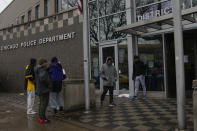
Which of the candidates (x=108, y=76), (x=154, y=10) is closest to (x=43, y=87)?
(x=108, y=76)

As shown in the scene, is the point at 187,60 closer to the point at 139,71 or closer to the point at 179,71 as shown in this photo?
the point at 139,71

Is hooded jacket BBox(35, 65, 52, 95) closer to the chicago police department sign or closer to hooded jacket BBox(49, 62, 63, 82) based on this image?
hooded jacket BBox(49, 62, 63, 82)

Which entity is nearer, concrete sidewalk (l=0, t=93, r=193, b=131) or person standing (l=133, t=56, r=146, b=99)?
concrete sidewalk (l=0, t=93, r=193, b=131)

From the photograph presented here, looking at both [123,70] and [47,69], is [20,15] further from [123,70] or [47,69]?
[47,69]

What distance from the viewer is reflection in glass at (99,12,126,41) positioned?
416 inches

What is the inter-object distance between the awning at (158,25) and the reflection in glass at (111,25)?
51.0 inches

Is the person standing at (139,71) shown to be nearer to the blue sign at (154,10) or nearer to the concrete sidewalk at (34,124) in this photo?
the blue sign at (154,10)

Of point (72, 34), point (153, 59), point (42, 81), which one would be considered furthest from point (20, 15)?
point (42, 81)

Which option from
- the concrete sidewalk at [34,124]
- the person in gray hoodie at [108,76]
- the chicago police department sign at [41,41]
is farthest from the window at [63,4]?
→ the concrete sidewalk at [34,124]

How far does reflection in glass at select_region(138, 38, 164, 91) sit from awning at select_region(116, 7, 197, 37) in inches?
16.5

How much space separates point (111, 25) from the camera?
11.0 m

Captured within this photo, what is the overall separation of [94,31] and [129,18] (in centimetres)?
234

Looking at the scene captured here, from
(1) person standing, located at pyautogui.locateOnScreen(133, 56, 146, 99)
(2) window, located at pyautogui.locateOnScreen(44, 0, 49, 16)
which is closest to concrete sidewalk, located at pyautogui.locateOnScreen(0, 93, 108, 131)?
(1) person standing, located at pyautogui.locateOnScreen(133, 56, 146, 99)

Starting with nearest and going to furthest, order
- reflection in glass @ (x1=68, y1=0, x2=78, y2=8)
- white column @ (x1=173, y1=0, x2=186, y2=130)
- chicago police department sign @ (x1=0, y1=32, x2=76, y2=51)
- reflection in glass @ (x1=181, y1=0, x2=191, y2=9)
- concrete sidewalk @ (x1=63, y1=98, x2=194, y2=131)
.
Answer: white column @ (x1=173, y1=0, x2=186, y2=130) < concrete sidewalk @ (x1=63, y1=98, x2=194, y2=131) < reflection in glass @ (x1=181, y1=0, x2=191, y2=9) < chicago police department sign @ (x1=0, y1=32, x2=76, y2=51) < reflection in glass @ (x1=68, y1=0, x2=78, y2=8)
